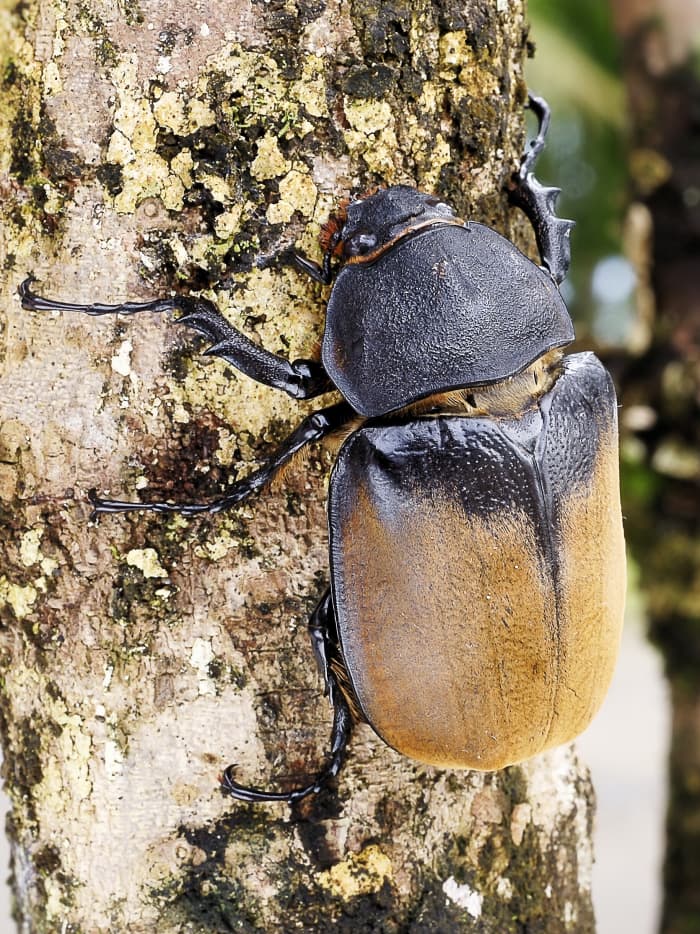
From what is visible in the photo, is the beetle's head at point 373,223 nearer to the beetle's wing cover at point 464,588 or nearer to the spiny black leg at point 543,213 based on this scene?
the spiny black leg at point 543,213

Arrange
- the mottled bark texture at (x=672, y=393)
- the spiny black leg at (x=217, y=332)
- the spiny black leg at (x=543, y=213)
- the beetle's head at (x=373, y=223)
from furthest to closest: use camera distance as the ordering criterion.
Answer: the mottled bark texture at (x=672, y=393)
the spiny black leg at (x=543, y=213)
the beetle's head at (x=373, y=223)
the spiny black leg at (x=217, y=332)

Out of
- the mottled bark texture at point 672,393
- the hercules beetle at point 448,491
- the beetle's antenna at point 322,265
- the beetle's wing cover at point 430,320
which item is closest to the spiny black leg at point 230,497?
the hercules beetle at point 448,491

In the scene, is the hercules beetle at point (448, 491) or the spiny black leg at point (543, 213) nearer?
the hercules beetle at point (448, 491)

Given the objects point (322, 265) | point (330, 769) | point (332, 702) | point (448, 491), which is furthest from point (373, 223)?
point (330, 769)

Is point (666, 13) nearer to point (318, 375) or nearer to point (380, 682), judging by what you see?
point (318, 375)

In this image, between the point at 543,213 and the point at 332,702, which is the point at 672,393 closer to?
the point at 543,213

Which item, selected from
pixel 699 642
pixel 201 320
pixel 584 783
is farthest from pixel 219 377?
pixel 699 642

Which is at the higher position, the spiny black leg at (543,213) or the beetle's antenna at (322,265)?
the spiny black leg at (543,213)
